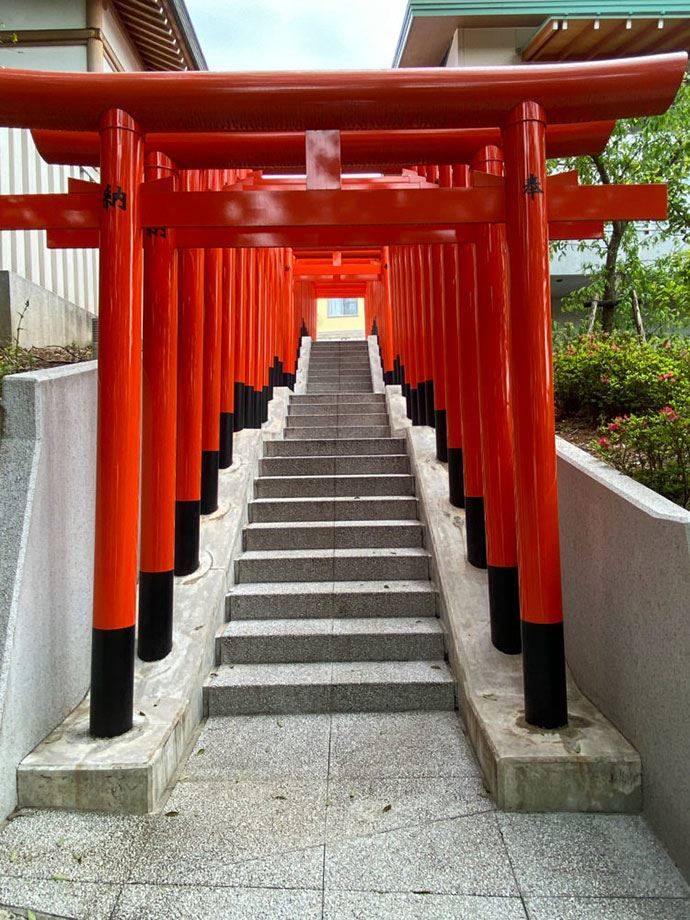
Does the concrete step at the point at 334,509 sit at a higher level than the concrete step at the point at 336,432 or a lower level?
lower

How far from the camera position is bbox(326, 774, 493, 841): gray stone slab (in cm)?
264

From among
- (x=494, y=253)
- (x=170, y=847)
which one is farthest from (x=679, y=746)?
(x=494, y=253)

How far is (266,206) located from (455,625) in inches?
104

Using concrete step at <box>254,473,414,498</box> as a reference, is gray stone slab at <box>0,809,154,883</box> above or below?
below

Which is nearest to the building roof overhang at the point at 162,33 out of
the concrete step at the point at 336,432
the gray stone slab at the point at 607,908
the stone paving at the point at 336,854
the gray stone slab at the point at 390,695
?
the concrete step at the point at 336,432

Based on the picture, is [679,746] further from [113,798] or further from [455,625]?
[113,798]

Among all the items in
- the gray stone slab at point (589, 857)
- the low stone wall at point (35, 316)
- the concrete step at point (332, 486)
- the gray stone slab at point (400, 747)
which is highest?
the low stone wall at point (35, 316)

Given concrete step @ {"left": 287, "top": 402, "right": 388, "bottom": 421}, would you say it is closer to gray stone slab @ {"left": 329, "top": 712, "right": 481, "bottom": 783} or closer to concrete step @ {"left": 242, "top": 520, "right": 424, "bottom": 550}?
concrete step @ {"left": 242, "top": 520, "right": 424, "bottom": 550}

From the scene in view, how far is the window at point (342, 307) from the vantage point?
26.5m

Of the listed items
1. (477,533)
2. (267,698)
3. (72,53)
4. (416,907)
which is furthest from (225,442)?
(72,53)

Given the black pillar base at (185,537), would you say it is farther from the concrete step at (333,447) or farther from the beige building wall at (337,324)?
the beige building wall at (337,324)

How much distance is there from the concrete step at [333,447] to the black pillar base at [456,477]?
53.4 inches

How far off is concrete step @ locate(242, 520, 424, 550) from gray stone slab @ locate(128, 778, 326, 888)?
6.87 ft

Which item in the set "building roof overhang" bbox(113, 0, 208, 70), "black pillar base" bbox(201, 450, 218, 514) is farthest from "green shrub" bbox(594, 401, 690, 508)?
"building roof overhang" bbox(113, 0, 208, 70)
